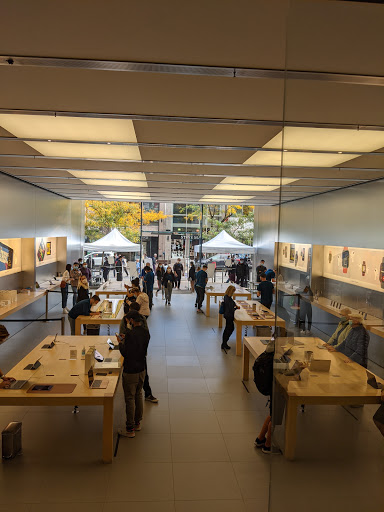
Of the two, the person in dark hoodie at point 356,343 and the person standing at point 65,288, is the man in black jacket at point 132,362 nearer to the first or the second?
the person in dark hoodie at point 356,343

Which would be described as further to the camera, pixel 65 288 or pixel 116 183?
pixel 65 288

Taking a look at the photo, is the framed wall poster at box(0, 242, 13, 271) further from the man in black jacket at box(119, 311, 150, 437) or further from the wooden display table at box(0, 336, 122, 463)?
the man in black jacket at box(119, 311, 150, 437)

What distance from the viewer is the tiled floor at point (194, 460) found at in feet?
6.72

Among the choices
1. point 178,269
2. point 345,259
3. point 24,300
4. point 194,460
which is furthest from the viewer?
point 178,269

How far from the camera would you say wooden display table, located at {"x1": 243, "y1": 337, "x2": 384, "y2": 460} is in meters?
2.02

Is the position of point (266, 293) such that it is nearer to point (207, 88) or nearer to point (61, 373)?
point (61, 373)

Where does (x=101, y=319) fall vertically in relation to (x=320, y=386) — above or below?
below

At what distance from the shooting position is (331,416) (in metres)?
2.14

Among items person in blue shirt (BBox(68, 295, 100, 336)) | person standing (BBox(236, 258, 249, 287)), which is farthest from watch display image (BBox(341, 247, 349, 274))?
person standing (BBox(236, 258, 249, 287))

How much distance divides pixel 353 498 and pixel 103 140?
5.76 meters

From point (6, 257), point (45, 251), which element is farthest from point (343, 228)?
point (45, 251)

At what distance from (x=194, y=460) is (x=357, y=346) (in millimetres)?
3717

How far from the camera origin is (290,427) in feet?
8.20

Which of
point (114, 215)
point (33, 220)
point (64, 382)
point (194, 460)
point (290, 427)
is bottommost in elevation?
point (194, 460)
